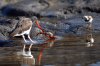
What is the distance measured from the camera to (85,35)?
18.8m

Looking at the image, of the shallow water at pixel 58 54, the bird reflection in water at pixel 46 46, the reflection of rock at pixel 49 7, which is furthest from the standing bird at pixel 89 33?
the reflection of rock at pixel 49 7

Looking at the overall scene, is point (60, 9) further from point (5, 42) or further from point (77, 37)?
point (5, 42)

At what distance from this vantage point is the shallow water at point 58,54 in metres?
12.3

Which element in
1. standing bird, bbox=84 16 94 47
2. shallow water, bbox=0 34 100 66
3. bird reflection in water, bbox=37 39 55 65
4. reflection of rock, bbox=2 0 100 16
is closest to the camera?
shallow water, bbox=0 34 100 66

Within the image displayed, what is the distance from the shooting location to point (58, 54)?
45.1 feet

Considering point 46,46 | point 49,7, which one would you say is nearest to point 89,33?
point 46,46

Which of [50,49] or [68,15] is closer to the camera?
Result: [50,49]

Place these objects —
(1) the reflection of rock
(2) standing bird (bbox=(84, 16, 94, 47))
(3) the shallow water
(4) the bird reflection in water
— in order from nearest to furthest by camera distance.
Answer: (3) the shallow water, (4) the bird reflection in water, (2) standing bird (bbox=(84, 16, 94, 47)), (1) the reflection of rock

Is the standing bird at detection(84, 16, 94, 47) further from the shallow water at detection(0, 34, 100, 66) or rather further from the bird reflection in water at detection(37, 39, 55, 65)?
the bird reflection in water at detection(37, 39, 55, 65)

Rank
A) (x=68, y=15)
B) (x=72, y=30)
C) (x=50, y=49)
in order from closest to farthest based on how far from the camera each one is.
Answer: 1. (x=50, y=49)
2. (x=72, y=30)
3. (x=68, y=15)

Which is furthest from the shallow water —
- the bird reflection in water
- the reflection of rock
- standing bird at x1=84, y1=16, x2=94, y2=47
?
the reflection of rock

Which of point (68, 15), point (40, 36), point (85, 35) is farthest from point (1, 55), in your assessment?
point (68, 15)

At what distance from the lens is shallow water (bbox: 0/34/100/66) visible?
12341 mm

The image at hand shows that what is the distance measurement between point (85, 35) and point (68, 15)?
662 cm
